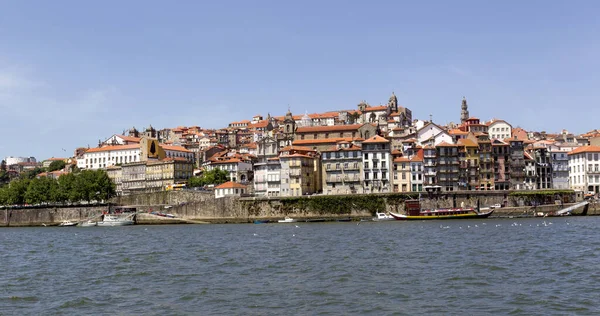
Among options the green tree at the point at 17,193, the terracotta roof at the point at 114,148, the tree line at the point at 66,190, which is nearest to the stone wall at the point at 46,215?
the tree line at the point at 66,190

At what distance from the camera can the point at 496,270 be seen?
110ft

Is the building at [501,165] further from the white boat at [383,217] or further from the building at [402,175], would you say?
the white boat at [383,217]

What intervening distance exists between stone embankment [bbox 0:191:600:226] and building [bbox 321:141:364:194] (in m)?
7.90

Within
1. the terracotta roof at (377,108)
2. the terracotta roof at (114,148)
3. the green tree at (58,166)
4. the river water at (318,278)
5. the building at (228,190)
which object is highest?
the terracotta roof at (377,108)

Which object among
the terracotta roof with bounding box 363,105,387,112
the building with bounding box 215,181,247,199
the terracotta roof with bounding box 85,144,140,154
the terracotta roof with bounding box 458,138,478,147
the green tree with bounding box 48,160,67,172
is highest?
the terracotta roof with bounding box 363,105,387,112

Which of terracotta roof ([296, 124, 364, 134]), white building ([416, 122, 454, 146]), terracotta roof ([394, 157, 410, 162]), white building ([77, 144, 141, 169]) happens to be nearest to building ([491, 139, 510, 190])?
white building ([416, 122, 454, 146])

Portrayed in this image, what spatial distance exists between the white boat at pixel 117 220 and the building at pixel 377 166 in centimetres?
3672

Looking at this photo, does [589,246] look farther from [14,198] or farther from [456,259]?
[14,198]

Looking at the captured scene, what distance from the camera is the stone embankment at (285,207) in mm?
91625

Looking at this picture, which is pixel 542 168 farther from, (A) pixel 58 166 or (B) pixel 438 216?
(A) pixel 58 166

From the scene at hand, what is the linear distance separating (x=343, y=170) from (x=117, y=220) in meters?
35.9

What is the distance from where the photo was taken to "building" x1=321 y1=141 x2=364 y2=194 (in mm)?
102000

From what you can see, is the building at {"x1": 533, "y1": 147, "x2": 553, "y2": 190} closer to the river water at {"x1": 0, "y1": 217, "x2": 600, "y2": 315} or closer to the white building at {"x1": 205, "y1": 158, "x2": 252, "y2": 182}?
the white building at {"x1": 205, "y1": 158, "x2": 252, "y2": 182}

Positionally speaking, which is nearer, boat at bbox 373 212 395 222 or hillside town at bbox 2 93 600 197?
boat at bbox 373 212 395 222
